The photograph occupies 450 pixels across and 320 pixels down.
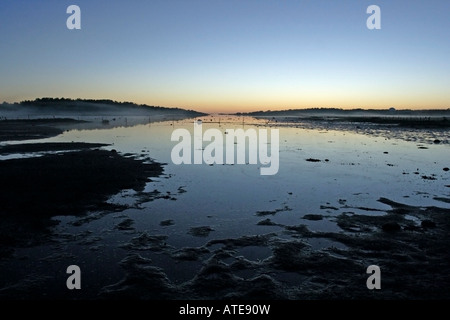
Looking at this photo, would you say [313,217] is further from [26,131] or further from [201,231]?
[26,131]

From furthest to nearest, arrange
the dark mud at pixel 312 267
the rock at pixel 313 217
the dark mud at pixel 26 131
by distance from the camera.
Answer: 1. the dark mud at pixel 26 131
2. the rock at pixel 313 217
3. the dark mud at pixel 312 267

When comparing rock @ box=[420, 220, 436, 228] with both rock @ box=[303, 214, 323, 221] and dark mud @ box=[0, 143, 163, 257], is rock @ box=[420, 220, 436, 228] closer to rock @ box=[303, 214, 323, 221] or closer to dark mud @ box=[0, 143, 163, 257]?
rock @ box=[303, 214, 323, 221]

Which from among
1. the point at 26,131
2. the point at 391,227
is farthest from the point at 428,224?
the point at 26,131

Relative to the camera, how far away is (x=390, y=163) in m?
24.1

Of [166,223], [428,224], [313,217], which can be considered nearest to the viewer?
[428,224]

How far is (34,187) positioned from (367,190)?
17313 mm

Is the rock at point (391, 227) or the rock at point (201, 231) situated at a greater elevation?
the rock at point (391, 227)

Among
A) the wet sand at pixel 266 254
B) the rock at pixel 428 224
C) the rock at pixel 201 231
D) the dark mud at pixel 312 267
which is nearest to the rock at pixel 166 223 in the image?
the wet sand at pixel 266 254

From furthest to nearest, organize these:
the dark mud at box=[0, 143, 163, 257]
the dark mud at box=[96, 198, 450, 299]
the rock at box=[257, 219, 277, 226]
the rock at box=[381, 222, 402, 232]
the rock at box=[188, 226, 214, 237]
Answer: the rock at box=[257, 219, 277, 226], the dark mud at box=[0, 143, 163, 257], the rock at box=[381, 222, 402, 232], the rock at box=[188, 226, 214, 237], the dark mud at box=[96, 198, 450, 299]

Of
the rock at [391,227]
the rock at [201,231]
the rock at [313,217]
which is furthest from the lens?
the rock at [313,217]

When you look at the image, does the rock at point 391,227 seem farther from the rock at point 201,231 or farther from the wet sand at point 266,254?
the rock at point 201,231

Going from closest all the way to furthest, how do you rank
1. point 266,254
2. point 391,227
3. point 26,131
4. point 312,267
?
1. point 312,267
2. point 266,254
3. point 391,227
4. point 26,131

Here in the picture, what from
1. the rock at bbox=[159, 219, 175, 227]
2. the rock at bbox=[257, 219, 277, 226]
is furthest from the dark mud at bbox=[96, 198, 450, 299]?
the rock at bbox=[159, 219, 175, 227]
